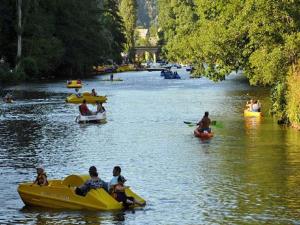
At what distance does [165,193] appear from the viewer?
2538cm

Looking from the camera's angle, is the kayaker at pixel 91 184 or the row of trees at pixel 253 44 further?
the row of trees at pixel 253 44

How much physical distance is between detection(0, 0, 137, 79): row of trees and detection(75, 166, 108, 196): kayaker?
7483 cm

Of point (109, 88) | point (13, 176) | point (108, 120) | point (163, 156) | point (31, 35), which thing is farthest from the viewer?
point (31, 35)

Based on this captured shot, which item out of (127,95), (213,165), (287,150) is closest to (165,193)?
(213,165)

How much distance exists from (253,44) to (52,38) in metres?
71.3

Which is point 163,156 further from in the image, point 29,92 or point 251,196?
point 29,92

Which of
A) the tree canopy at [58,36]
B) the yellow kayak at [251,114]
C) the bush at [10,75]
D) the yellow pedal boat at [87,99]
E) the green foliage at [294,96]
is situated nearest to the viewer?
the green foliage at [294,96]

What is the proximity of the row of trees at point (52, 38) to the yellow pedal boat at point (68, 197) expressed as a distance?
73895 mm

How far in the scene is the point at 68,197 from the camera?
23.2 metres

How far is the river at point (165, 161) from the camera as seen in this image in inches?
884

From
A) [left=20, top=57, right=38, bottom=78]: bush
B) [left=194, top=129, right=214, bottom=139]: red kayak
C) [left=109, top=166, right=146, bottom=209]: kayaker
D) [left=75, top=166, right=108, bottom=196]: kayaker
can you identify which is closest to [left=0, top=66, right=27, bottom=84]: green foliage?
[left=20, top=57, right=38, bottom=78]: bush

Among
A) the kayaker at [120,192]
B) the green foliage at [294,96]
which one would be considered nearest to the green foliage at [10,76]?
the green foliage at [294,96]

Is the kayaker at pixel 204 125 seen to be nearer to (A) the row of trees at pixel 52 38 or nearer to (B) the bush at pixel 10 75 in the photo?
(B) the bush at pixel 10 75

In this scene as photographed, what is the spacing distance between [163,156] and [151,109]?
24573mm
